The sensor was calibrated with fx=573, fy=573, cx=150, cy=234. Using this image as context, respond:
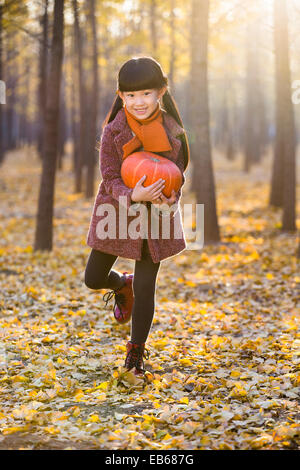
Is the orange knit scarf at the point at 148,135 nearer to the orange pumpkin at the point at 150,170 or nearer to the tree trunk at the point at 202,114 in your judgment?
the orange pumpkin at the point at 150,170

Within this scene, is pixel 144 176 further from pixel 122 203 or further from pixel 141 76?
pixel 141 76

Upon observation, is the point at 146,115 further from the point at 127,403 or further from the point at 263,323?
the point at 263,323

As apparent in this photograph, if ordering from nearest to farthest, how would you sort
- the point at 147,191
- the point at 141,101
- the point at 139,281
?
the point at 147,191
the point at 141,101
the point at 139,281

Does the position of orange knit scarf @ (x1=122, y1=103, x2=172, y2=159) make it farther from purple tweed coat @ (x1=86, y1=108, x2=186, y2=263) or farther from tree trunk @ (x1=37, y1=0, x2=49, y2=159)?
tree trunk @ (x1=37, y1=0, x2=49, y2=159)

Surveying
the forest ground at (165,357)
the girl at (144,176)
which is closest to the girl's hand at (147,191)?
the girl at (144,176)

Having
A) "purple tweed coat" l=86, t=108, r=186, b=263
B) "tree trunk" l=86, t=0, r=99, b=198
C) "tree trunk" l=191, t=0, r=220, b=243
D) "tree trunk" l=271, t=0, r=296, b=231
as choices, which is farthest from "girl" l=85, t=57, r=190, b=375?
A: "tree trunk" l=86, t=0, r=99, b=198

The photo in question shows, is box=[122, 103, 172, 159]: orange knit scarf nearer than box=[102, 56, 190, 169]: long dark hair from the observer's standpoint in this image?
No

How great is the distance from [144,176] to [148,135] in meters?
0.33

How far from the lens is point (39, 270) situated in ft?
26.1

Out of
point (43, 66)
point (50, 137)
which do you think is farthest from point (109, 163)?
point (43, 66)

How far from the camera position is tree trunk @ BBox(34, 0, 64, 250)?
8.51 m

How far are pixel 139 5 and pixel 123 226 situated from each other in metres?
16.3

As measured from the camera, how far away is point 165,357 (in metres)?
4.66

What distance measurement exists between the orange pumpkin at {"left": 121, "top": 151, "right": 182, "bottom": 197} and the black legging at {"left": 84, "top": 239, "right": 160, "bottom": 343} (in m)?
0.42
